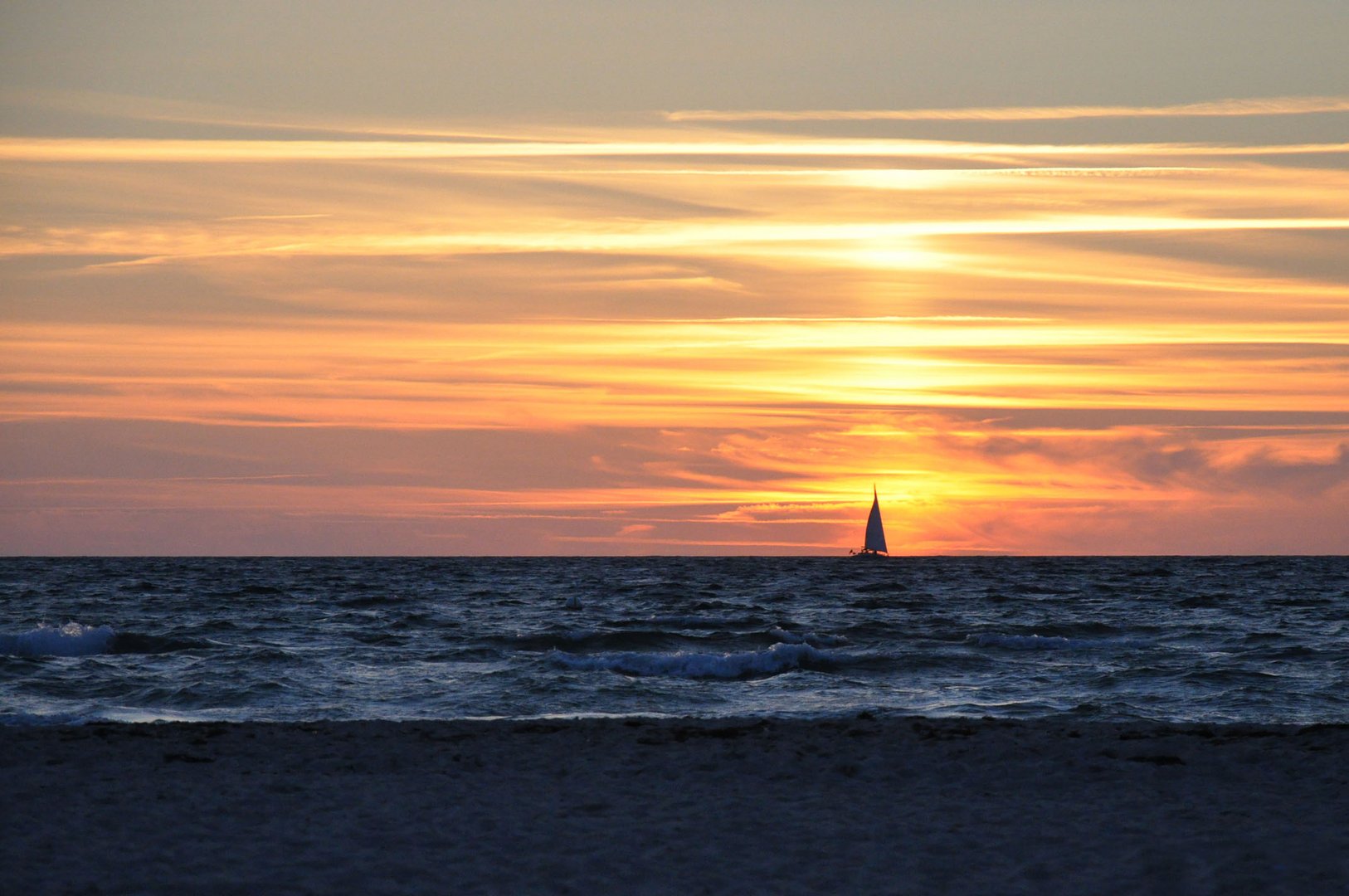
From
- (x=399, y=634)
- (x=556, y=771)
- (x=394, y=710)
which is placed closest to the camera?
(x=556, y=771)

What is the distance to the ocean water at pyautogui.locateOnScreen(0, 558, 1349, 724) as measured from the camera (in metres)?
24.2

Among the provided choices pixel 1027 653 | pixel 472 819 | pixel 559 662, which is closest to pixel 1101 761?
pixel 472 819

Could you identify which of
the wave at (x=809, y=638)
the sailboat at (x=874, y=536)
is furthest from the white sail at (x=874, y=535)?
the wave at (x=809, y=638)

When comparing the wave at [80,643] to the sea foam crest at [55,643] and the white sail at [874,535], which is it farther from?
the white sail at [874,535]

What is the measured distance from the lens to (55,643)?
3562cm

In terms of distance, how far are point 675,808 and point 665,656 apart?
61.8 ft

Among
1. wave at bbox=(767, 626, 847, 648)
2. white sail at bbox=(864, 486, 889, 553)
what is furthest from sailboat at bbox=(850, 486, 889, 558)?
wave at bbox=(767, 626, 847, 648)

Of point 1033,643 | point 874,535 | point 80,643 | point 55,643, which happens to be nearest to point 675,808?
point 1033,643

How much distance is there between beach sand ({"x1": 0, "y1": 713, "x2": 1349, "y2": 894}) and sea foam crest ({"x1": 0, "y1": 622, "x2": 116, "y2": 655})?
1967 centimetres

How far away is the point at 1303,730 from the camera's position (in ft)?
56.9

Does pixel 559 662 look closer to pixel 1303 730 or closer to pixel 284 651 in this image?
pixel 284 651

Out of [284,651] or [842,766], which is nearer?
[842,766]

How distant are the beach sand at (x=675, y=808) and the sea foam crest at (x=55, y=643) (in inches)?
774

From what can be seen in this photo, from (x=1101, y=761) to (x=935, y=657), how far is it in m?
18.1
